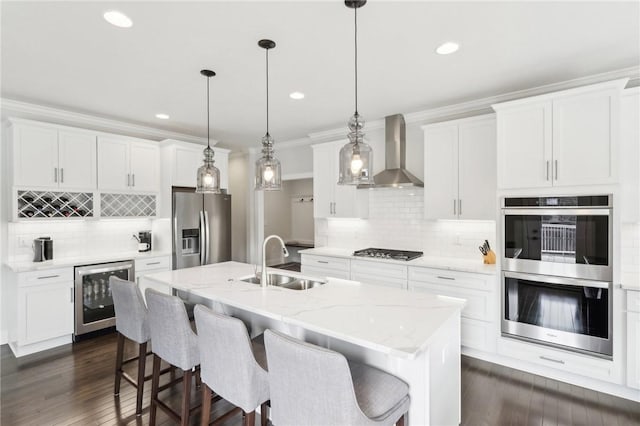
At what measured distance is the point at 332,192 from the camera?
15.8ft

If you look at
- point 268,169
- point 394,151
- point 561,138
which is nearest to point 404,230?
point 394,151

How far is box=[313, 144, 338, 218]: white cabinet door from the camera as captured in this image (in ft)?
15.8

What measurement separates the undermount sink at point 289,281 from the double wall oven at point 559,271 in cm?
188

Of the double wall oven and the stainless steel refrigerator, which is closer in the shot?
the double wall oven

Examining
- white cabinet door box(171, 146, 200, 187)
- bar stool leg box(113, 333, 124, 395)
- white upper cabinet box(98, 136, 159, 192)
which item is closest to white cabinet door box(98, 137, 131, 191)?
white upper cabinet box(98, 136, 159, 192)

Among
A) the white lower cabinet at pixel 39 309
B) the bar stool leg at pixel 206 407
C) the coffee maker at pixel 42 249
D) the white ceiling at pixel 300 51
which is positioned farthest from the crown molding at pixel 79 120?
the bar stool leg at pixel 206 407

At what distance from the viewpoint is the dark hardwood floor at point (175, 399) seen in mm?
2387

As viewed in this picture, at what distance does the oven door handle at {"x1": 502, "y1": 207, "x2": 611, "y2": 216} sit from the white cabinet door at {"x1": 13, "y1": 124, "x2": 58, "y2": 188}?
498 cm

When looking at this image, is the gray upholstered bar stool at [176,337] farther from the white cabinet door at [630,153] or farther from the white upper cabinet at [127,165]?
the white cabinet door at [630,153]

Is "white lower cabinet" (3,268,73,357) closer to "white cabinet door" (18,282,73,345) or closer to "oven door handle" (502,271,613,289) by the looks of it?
"white cabinet door" (18,282,73,345)

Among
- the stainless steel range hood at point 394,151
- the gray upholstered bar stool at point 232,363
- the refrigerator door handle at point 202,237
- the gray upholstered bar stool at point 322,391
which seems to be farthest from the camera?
the refrigerator door handle at point 202,237


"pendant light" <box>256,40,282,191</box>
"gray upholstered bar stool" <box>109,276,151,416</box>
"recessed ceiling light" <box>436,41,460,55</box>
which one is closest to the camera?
"gray upholstered bar stool" <box>109,276,151,416</box>

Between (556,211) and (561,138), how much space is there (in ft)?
2.11

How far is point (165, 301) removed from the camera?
2.05m
